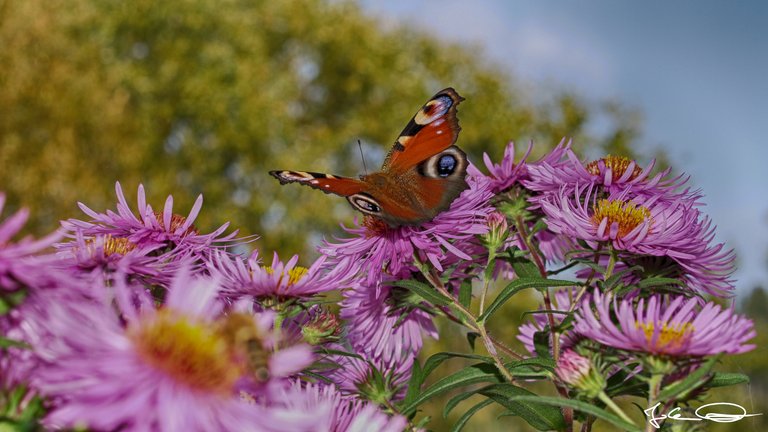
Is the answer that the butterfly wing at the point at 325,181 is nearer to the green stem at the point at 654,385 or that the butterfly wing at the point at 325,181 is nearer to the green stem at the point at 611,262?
the green stem at the point at 611,262

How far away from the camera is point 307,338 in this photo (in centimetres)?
151

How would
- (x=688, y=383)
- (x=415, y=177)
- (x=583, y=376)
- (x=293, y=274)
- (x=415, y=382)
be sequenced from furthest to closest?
(x=415, y=177)
(x=415, y=382)
(x=293, y=274)
(x=583, y=376)
(x=688, y=383)

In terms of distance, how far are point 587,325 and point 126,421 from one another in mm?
673

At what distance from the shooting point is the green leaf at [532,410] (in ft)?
5.00

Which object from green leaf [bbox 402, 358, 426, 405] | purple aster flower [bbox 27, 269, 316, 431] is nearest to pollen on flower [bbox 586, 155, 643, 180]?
green leaf [bbox 402, 358, 426, 405]

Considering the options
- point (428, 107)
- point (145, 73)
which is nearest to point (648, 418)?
point (428, 107)

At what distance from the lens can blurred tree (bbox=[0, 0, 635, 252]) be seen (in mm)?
12359

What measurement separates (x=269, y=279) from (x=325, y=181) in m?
0.44

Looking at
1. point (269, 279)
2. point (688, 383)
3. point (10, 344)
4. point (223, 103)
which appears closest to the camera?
point (10, 344)

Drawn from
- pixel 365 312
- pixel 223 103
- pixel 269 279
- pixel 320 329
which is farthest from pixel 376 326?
pixel 223 103

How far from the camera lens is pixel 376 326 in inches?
70.8

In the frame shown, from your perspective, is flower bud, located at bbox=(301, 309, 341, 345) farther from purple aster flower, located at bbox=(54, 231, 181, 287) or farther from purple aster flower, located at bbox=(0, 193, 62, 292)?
purple aster flower, located at bbox=(0, 193, 62, 292)

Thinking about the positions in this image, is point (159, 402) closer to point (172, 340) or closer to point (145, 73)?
point (172, 340)

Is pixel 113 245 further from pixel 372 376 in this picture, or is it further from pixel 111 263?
pixel 372 376
